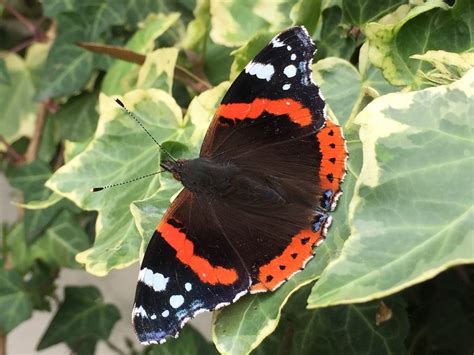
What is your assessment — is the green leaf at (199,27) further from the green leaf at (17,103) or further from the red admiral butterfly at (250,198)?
the green leaf at (17,103)

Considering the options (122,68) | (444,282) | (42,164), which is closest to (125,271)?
(42,164)

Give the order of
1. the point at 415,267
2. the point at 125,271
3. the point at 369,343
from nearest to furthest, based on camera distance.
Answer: the point at 415,267, the point at 369,343, the point at 125,271

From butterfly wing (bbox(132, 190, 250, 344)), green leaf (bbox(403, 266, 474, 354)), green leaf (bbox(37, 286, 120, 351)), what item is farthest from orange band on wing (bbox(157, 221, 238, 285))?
green leaf (bbox(37, 286, 120, 351))

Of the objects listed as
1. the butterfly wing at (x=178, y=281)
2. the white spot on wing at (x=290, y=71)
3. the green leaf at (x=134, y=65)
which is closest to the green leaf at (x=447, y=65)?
the white spot on wing at (x=290, y=71)

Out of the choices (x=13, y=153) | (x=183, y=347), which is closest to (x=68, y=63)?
(x=13, y=153)

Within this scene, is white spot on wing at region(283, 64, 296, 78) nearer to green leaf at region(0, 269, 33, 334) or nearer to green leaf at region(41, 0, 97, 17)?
green leaf at region(41, 0, 97, 17)

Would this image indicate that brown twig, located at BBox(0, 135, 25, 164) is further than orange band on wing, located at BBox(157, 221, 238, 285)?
Yes

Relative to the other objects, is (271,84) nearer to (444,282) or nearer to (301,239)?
(301,239)
